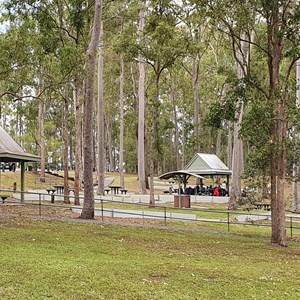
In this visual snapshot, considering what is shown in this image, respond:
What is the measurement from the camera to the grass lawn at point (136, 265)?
6956mm

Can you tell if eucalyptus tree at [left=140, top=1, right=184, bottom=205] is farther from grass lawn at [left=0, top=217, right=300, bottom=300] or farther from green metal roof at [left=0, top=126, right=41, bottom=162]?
grass lawn at [left=0, top=217, right=300, bottom=300]

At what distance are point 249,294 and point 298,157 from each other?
8205 mm

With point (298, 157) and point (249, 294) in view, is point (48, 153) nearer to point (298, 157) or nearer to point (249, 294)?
point (298, 157)

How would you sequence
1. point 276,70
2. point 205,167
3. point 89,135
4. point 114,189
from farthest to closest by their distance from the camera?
point 114,189, point 205,167, point 89,135, point 276,70

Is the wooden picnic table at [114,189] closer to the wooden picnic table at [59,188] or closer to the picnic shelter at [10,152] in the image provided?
the wooden picnic table at [59,188]

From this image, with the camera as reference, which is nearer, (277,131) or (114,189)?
(277,131)

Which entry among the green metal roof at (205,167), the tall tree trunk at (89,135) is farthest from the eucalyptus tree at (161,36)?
the green metal roof at (205,167)

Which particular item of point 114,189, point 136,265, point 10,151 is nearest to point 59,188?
point 114,189

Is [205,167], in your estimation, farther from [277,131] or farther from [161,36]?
[277,131]

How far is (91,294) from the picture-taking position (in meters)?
6.62

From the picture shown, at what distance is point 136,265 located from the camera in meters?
8.96

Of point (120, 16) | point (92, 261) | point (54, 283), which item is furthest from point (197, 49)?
point (54, 283)

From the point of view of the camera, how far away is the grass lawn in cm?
696

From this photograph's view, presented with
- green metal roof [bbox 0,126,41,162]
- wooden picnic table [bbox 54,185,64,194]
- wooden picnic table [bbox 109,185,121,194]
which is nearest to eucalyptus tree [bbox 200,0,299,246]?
green metal roof [bbox 0,126,41,162]
